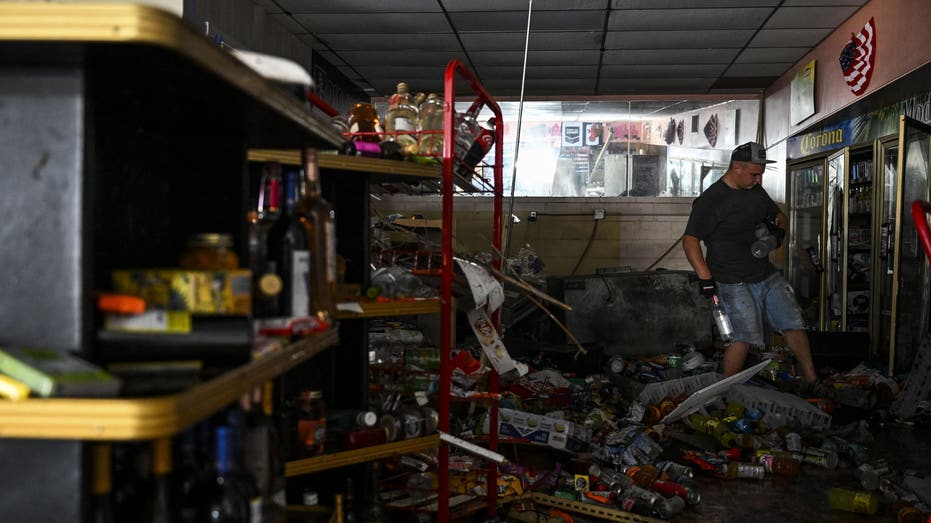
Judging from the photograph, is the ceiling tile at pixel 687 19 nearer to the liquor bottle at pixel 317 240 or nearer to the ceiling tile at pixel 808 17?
the ceiling tile at pixel 808 17

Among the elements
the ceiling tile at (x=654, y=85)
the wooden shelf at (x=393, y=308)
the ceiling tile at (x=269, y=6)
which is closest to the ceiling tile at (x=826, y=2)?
the ceiling tile at (x=654, y=85)

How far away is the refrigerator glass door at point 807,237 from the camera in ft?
25.0

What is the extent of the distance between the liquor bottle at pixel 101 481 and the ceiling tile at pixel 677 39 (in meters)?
6.80

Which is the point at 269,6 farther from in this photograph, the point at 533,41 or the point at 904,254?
the point at 904,254

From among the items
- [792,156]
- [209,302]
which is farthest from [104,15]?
[792,156]

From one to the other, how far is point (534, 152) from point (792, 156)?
3.05 metres

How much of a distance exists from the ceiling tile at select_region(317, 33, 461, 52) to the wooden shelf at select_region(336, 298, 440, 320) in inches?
211

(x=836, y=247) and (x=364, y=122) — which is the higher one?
(x=364, y=122)

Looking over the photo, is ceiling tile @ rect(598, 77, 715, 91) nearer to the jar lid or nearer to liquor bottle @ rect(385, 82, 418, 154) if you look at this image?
liquor bottle @ rect(385, 82, 418, 154)

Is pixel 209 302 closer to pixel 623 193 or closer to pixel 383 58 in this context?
pixel 383 58

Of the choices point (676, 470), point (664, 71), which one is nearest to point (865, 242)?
point (664, 71)

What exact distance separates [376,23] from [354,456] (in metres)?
5.43

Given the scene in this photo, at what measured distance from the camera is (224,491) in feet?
Result: 3.87

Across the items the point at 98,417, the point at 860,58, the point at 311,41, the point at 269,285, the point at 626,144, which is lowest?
the point at 98,417
